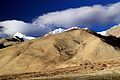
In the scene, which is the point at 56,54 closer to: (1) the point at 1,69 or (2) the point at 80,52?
(2) the point at 80,52

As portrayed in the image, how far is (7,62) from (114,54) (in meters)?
58.7

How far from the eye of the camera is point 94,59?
181 meters

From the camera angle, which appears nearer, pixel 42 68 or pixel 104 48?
pixel 42 68

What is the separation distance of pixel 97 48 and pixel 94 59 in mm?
14549

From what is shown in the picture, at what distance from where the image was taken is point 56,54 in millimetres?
198000

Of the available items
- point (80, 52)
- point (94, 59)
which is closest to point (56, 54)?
point (80, 52)

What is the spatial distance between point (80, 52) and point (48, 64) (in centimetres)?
2280

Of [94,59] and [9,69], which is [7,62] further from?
[94,59]

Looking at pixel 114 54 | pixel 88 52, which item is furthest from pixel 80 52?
pixel 114 54

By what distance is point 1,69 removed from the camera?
190 metres

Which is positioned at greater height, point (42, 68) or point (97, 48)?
point (97, 48)

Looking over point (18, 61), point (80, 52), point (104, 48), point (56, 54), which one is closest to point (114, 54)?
point (104, 48)

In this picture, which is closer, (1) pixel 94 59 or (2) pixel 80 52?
(1) pixel 94 59

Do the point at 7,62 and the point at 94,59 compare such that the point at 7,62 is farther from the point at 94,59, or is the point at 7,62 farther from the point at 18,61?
the point at 94,59
